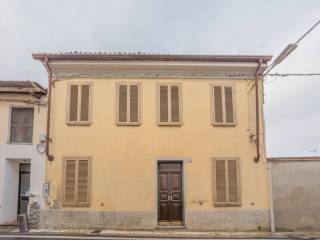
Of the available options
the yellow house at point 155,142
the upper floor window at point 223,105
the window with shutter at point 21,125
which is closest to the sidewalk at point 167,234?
the yellow house at point 155,142

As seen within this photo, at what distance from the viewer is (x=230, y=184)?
1441cm

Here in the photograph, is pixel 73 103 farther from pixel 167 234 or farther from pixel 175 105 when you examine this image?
pixel 167 234

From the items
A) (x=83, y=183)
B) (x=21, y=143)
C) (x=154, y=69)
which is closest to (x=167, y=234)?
(x=83, y=183)

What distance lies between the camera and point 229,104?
1494 cm

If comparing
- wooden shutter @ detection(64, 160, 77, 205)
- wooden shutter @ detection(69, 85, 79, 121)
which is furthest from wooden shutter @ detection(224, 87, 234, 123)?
wooden shutter @ detection(64, 160, 77, 205)

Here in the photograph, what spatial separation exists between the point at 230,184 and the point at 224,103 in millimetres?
3087

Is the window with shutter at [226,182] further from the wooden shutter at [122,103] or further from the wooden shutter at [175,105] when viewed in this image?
the wooden shutter at [122,103]

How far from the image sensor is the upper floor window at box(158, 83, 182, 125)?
14.7 m

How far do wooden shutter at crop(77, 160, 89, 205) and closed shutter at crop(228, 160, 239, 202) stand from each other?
530 cm

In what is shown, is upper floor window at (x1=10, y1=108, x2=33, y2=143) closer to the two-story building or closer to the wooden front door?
the two-story building

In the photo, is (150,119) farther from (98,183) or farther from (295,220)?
(295,220)

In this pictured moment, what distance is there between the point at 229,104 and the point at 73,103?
19.7 feet

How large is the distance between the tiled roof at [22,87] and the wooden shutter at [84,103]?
1.47 metres

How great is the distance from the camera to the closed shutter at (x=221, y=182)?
47.0 feet
